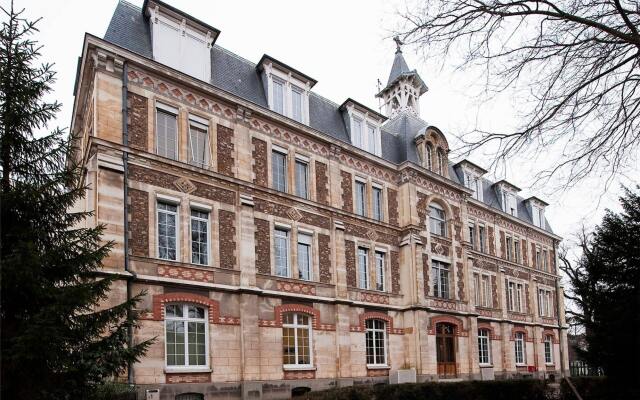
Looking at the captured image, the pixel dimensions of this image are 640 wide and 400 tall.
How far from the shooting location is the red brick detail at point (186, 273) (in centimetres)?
1697

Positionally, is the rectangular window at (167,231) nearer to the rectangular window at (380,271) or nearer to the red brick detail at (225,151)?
the red brick detail at (225,151)

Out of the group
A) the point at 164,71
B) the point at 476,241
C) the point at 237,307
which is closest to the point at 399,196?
the point at 476,241

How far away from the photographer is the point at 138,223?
55.0ft

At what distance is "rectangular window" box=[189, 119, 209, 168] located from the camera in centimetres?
1875

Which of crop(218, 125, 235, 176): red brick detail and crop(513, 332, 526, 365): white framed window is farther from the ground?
crop(218, 125, 235, 176): red brick detail

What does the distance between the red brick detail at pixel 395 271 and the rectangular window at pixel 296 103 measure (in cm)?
720

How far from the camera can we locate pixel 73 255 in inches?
366

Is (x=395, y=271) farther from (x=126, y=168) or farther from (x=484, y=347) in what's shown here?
(x=126, y=168)

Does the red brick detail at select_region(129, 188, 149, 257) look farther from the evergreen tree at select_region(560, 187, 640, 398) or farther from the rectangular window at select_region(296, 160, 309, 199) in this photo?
the evergreen tree at select_region(560, 187, 640, 398)

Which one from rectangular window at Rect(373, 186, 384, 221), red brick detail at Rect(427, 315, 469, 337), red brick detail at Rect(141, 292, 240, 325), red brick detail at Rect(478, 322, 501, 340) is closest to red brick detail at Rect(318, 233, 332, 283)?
rectangular window at Rect(373, 186, 384, 221)

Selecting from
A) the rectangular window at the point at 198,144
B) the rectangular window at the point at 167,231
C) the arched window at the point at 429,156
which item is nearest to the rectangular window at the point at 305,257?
the rectangular window at the point at 198,144

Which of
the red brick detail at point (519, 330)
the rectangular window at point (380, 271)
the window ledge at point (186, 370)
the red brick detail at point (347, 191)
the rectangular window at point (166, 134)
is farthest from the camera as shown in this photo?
the red brick detail at point (519, 330)

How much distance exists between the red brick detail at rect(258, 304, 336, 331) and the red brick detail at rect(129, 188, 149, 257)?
4625 millimetres

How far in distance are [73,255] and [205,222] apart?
9333 mm
